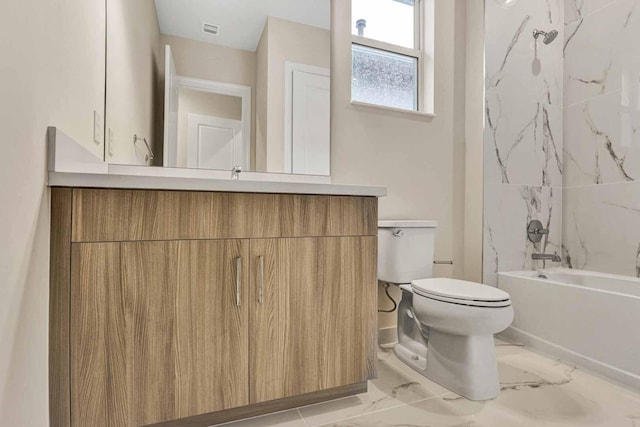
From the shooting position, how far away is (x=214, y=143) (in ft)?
5.50

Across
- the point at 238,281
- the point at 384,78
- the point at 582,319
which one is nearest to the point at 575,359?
the point at 582,319

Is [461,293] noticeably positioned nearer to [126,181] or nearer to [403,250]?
[403,250]

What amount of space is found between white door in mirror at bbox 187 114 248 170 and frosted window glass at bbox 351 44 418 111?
0.80m

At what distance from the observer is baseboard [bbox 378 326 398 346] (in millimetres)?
1990

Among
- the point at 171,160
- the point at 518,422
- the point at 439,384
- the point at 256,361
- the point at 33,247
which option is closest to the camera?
the point at 33,247

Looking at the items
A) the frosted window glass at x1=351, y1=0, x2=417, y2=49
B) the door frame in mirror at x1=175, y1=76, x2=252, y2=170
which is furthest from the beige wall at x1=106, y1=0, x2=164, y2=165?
the frosted window glass at x1=351, y1=0, x2=417, y2=49

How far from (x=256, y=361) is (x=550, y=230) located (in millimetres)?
2322

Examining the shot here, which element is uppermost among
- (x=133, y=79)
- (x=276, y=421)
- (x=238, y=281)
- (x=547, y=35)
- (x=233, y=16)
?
(x=547, y=35)

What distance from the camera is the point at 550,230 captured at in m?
2.40

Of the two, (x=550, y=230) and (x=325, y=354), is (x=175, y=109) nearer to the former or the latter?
(x=325, y=354)

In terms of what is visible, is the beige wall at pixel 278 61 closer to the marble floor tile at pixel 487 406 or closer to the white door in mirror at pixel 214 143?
the white door in mirror at pixel 214 143

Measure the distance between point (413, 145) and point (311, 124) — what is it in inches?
28.1

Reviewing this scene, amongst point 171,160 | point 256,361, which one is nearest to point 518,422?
point 256,361

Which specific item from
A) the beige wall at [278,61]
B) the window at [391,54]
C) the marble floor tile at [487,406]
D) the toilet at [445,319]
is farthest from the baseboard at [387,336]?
the window at [391,54]
